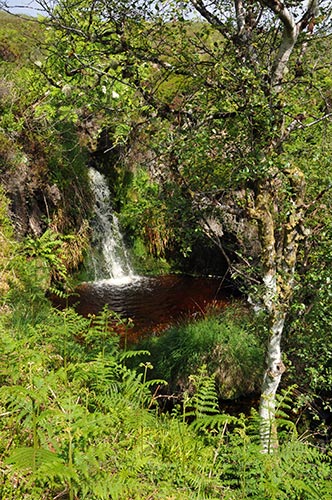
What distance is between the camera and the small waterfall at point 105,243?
39.8ft

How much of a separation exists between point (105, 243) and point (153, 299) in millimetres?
→ 2559

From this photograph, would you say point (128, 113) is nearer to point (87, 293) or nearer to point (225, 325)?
point (225, 325)

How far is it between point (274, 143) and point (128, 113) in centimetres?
161

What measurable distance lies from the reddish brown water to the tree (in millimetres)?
4264

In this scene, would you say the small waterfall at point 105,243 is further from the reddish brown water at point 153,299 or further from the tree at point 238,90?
the tree at point 238,90

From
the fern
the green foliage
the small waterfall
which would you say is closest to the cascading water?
the small waterfall

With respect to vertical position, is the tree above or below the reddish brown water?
above

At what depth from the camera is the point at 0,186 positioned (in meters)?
8.93

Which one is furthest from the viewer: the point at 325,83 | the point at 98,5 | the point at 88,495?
the point at 325,83

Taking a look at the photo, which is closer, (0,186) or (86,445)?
(86,445)

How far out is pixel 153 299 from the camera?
1090cm

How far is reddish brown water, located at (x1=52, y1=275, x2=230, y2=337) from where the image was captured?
31.8ft

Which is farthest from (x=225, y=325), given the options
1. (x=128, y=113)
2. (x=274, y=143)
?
(x=128, y=113)

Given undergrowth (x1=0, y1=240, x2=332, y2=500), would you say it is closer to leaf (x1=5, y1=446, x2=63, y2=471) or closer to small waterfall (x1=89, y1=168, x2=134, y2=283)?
leaf (x1=5, y1=446, x2=63, y2=471)
